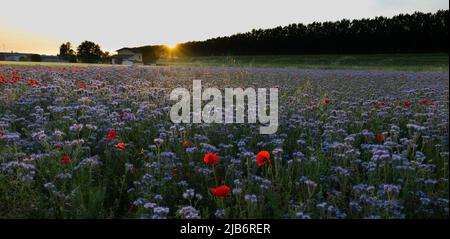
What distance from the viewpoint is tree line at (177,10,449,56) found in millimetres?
49250

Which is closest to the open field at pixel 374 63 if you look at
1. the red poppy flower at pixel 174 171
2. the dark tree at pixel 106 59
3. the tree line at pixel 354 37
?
the tree line at pixel 354 37

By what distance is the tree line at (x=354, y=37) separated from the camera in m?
49.2

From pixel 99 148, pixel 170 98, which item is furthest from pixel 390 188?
pixel 170 98

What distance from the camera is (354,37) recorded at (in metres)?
55.6

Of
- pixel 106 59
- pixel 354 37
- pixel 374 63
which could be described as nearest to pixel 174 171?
pixel 374 63

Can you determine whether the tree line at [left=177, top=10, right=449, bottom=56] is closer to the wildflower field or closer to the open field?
the open field

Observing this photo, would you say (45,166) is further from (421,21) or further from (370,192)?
(421,21)
